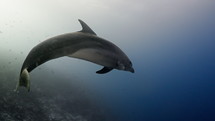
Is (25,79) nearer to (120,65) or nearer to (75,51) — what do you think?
(75,51)

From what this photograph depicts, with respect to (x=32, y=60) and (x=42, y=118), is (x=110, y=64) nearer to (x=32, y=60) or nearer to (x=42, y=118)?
(x=32, y=60)

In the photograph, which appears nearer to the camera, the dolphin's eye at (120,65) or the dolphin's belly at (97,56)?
the dolphin's belly at (97,56)

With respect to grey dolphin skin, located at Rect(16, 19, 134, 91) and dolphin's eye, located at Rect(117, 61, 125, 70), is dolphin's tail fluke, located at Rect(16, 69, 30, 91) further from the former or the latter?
dolphin's eye, located at Rect(117, 61, 125, 70)

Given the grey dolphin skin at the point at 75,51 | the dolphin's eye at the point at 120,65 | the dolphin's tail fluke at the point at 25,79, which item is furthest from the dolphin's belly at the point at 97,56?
the dolphin's tail fluke at the point at 25,79

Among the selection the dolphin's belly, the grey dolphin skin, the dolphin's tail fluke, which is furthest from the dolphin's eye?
the dolphin's tail fluke

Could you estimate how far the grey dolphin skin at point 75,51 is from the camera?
340cm

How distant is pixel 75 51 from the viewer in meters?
3.64

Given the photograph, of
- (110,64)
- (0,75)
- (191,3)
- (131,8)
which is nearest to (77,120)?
(0,75)

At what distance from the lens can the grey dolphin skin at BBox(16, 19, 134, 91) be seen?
3.40m

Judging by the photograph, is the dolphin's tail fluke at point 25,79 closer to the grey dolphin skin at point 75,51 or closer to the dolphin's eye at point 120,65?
the grey dolphin skin at point 75,51

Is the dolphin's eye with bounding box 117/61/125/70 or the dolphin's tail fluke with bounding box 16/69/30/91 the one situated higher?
the dolphin's eye with bounding box 117/61/125/70

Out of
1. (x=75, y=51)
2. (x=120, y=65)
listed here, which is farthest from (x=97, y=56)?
(x=120, y=65)

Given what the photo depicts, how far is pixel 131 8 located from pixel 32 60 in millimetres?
66206

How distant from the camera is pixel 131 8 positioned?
67375 mm
